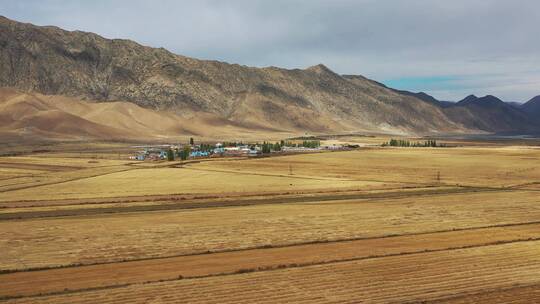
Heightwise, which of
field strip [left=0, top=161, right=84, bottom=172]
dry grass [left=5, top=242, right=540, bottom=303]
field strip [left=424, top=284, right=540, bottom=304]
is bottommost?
field strip [left=424, top=284, right=540, bottom=304]

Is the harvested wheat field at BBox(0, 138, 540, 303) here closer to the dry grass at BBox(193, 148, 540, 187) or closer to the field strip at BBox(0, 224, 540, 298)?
the field strip at BBox(0, 224, 540, 298)

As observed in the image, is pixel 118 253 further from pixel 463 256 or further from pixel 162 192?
pixel 162 192

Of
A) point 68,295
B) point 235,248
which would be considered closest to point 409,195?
point 235,248

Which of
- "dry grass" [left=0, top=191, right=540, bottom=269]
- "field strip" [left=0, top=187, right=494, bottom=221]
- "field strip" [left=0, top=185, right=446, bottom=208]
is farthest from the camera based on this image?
"field strip" [left=0, top=185, right=446, bottom=208]

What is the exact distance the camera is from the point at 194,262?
3575 cm

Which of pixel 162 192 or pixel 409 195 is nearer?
pixel 409 195

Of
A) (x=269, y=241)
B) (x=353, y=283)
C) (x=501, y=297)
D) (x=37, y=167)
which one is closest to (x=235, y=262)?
(x=269, y=241)

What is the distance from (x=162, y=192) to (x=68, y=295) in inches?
1803

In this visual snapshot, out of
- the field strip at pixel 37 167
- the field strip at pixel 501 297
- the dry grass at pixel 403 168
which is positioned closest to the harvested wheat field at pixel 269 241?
the field strip at pixel 501 297

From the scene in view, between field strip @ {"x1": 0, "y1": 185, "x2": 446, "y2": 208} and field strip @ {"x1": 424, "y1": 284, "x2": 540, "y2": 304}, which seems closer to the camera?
field strip @ {"x1": 424, "y1": 284, "x2": 540, "y2": 304}

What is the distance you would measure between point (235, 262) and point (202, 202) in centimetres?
3011

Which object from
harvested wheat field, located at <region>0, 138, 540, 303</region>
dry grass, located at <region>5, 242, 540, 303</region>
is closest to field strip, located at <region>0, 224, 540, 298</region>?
harvested wheat field, located at <region>0, 138, 540, 303</region>

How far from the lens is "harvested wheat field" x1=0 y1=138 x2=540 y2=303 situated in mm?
29484

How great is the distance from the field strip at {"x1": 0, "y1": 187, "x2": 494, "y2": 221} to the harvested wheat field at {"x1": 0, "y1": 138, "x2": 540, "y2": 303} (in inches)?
7.7
